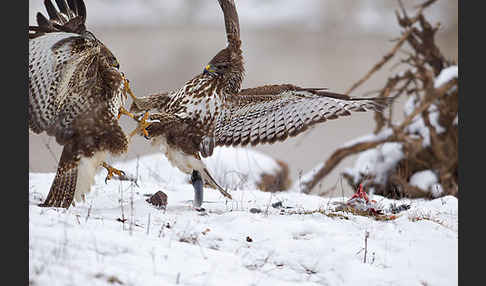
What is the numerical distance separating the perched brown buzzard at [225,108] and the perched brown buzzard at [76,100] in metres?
0.36

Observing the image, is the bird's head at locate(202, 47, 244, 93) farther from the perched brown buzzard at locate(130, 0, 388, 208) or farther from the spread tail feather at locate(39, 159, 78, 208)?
the spread tail feather at locate(39, 159, 78, 208)

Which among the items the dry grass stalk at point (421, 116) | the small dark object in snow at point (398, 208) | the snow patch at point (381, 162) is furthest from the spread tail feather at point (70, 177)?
the snow patch at point (381, 162)

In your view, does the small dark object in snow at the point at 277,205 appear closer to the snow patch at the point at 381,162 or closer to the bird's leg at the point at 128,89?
the bird's leg at the point at 128,89

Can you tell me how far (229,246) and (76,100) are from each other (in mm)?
1232

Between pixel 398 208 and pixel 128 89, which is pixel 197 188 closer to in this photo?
pixel 128 89

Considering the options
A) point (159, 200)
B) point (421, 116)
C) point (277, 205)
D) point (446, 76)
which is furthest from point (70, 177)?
→ point (421, 116)

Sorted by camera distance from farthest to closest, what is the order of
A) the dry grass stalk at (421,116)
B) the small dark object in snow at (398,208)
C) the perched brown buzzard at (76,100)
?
the dry grass stalk at (421,116)
the small dark object in snow at (398,208)
the perched brown buzzard at (76,100)

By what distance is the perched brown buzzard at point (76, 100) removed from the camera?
2.74m

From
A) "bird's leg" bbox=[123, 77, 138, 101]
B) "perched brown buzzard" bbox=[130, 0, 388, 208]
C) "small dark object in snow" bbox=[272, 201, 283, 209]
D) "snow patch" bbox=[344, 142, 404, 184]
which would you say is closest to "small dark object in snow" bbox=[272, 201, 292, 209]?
"small dark object in snow" bbox=[272, 201, 283, 209]

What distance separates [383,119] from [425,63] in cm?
121

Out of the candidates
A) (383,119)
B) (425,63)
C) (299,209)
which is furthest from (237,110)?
(425,63)

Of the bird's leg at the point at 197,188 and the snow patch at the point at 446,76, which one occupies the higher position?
the snow patch at the point at 446,76
